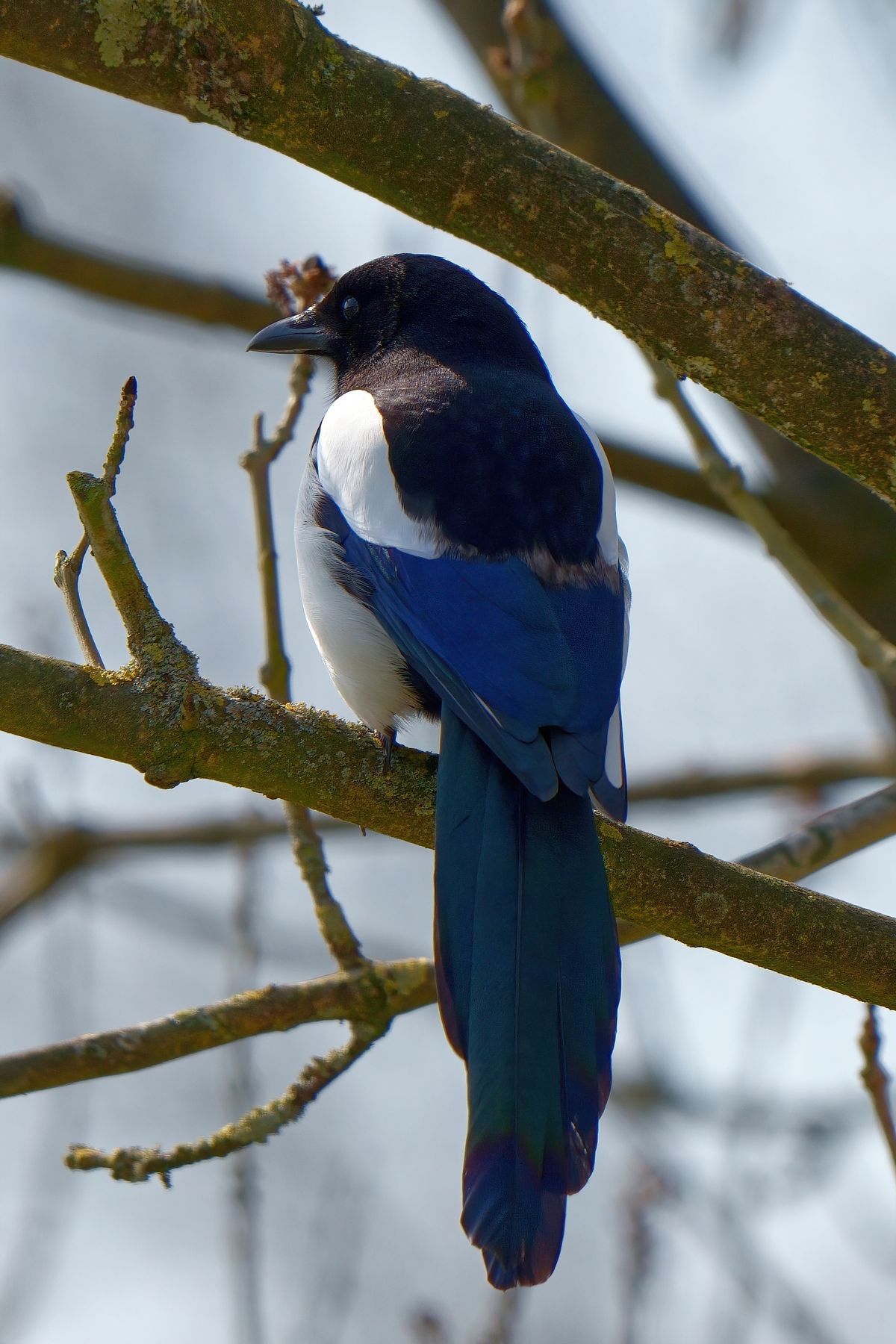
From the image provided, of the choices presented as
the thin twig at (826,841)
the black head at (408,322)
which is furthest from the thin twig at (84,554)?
the black head at (408,322)

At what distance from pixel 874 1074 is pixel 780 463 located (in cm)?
222

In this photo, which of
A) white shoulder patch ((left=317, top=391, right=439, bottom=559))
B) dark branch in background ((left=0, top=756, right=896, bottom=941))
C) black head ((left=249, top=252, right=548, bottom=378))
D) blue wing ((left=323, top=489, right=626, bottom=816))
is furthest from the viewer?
dark branch in background ((left=0, top=756, right=896, bottom=941))

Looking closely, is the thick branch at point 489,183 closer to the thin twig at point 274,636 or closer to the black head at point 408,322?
the thin twig at point 274,636

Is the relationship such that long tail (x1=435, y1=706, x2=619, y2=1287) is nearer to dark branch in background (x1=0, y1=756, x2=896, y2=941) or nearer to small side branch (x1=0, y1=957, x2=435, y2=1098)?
small side branch (x1=0, y1=957, x2=435, y2=1098)

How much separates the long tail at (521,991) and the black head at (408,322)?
1.18 metres

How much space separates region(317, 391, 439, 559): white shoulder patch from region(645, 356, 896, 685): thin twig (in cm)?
59

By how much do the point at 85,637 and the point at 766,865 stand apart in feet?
3.78

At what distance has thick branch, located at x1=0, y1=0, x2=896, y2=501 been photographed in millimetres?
1838

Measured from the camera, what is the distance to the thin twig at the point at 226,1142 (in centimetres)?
217

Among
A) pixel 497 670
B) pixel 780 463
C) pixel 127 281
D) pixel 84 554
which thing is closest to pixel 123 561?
pixel 84 554

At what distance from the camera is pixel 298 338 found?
3.21 meters

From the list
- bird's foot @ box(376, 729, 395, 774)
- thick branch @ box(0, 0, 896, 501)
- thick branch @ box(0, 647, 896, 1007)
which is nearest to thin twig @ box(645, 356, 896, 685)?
thick branch @ box(0, 0, 896, 501)

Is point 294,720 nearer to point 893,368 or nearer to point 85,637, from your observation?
point 85,637

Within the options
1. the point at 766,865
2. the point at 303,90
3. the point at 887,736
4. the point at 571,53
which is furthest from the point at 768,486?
the point at 303,90
